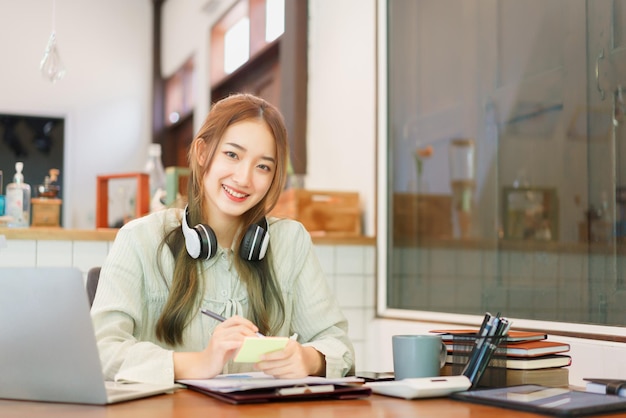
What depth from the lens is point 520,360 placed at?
145 centimetres

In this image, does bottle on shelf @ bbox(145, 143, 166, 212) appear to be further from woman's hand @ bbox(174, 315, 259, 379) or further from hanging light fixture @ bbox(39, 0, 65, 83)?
woman's hand @ bbox(174, 315, 259, 379)

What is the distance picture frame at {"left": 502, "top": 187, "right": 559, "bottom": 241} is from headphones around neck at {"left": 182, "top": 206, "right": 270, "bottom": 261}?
892mm

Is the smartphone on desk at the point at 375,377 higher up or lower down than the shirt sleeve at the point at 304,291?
lower down

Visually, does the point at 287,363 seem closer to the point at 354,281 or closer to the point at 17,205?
the point at 354,281

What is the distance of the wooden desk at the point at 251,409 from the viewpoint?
1091 mm

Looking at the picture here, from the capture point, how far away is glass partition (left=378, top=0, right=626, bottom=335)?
209cm

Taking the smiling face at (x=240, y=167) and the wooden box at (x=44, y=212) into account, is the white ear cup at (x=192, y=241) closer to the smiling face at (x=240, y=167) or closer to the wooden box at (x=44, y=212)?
the smiling face at (x=240, y=167)

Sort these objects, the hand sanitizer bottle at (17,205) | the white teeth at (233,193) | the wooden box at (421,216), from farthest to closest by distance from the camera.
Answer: the hand sanitizer bottle at (17,205)
the wooden box at (421,216)
the white teeth at (233,193)

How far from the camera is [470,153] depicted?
271 centimetres

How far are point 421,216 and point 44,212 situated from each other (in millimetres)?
1451

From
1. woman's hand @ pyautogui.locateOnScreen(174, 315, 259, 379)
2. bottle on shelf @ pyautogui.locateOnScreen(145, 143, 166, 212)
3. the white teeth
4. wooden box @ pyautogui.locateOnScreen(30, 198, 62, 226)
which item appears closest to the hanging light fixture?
bottle on shelf @ pyautogui.locateOnScreen(145, 143, 166, 212)

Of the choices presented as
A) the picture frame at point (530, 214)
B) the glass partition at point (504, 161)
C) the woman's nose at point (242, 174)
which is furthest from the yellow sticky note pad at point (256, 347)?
the picture frame at point (530, 214)

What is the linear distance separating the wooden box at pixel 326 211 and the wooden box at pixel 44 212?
2.86 feet

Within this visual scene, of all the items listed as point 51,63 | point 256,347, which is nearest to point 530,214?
point 256,347
